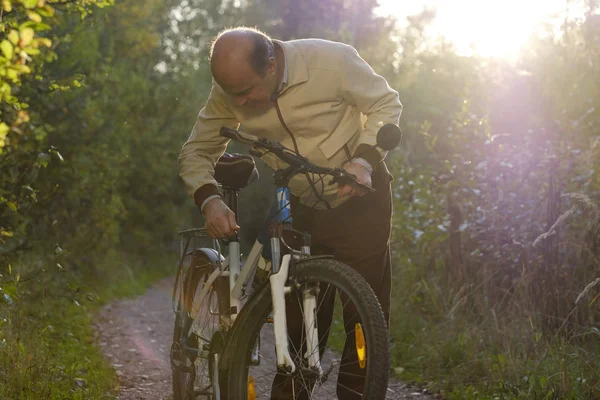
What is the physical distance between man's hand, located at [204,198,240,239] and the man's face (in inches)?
17.9

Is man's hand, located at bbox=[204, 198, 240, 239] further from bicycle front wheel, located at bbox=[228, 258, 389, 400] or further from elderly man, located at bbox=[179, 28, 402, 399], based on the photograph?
bicycle front wheel, located at bbox=[228, 258, 389, 400]

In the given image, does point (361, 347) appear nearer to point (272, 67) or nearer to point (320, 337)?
point (320, 337)

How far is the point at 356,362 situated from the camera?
3.30 meters

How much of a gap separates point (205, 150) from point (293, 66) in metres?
0.63

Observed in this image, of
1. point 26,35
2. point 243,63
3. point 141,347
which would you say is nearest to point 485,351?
point 243,63

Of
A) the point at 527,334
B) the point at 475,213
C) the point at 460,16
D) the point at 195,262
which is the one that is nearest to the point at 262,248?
the point at 195,262

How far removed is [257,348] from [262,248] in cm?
41

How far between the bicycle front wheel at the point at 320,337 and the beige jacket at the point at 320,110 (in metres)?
0.69

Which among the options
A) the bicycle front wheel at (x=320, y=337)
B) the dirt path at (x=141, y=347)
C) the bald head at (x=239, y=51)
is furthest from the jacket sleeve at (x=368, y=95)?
the dirt path at (x=141, y=347)

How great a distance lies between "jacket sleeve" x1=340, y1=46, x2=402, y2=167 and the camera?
143 inches

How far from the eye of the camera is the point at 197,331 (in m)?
4.28

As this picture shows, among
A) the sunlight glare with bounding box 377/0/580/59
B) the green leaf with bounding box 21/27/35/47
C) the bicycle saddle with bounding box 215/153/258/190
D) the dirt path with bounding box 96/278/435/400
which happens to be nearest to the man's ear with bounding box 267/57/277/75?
the bicycle saddle with bounding box 215/153/258/190

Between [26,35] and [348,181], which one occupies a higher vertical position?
[26,35]

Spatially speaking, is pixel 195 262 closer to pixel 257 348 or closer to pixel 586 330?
pixel 257 348
